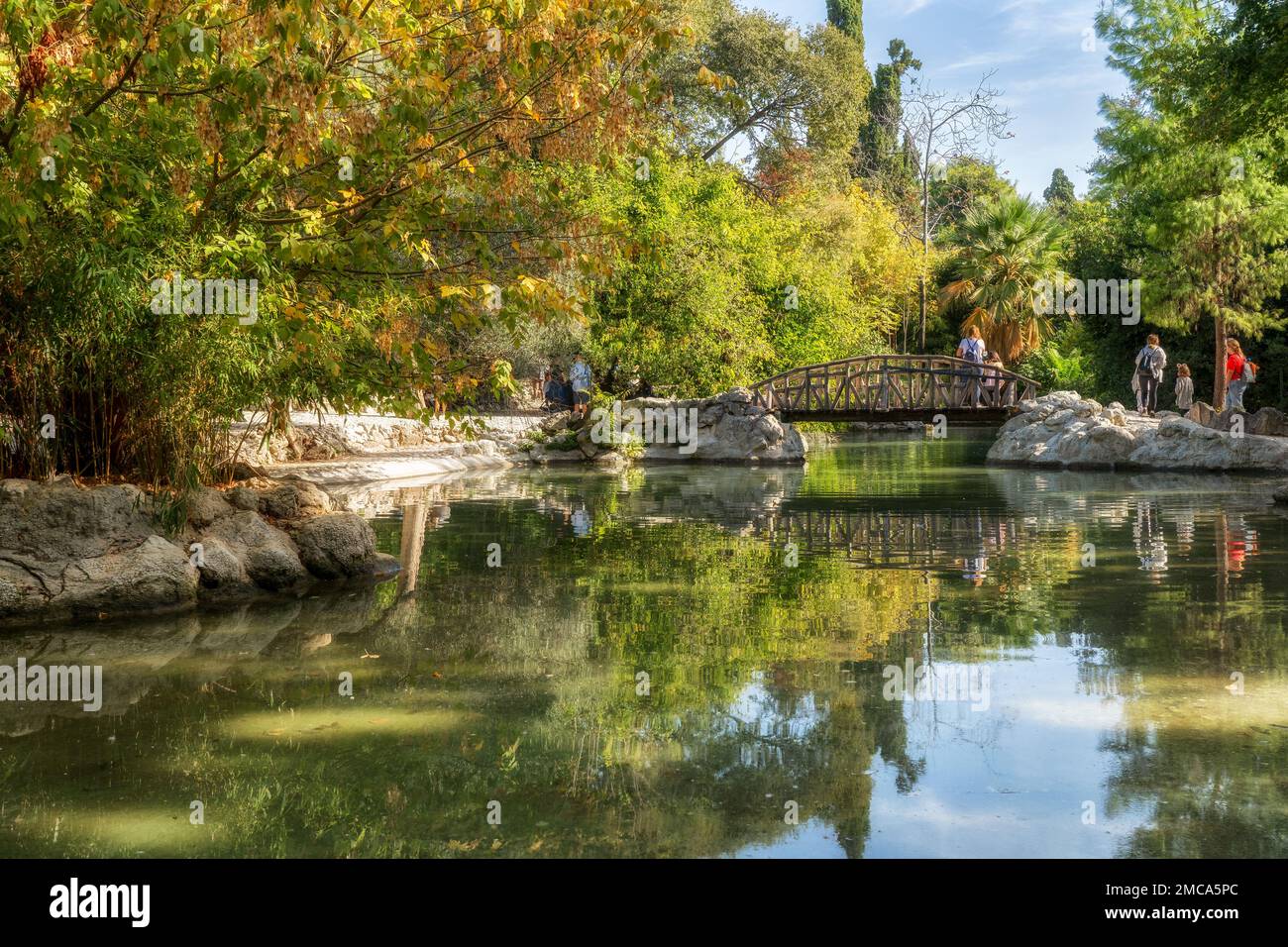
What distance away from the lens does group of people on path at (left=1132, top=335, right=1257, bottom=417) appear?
2345cm

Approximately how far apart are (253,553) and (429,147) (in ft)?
11.5

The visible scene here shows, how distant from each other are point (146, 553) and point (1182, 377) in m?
23.8

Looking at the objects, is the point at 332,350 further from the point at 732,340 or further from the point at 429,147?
the point at 732,340

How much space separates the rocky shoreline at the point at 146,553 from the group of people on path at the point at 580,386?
55.2ft

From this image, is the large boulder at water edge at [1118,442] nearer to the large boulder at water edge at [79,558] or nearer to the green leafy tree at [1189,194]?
the green leafy tree at [1189,194]

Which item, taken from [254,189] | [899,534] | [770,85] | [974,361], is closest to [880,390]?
[974,361]

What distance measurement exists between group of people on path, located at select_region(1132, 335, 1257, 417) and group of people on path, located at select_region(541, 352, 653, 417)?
11.2m

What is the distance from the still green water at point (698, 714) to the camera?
4090 millimetres

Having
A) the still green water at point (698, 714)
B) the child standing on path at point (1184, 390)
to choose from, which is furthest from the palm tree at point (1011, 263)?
the still green water at point (698, 714)

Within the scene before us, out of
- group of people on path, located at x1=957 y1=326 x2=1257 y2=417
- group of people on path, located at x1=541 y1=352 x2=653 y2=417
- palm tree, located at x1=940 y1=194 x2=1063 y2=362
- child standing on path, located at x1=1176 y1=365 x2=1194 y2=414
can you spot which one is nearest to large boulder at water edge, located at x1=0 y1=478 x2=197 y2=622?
group of people on path, located at x1=541 y1=352 x2=653 y2=417

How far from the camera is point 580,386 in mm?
27625

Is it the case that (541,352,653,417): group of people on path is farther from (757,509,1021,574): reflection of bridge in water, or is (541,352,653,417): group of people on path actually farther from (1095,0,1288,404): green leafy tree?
(757,509,1021,574): reflection of bridge in water

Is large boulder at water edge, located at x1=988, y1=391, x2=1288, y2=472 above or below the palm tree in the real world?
below
